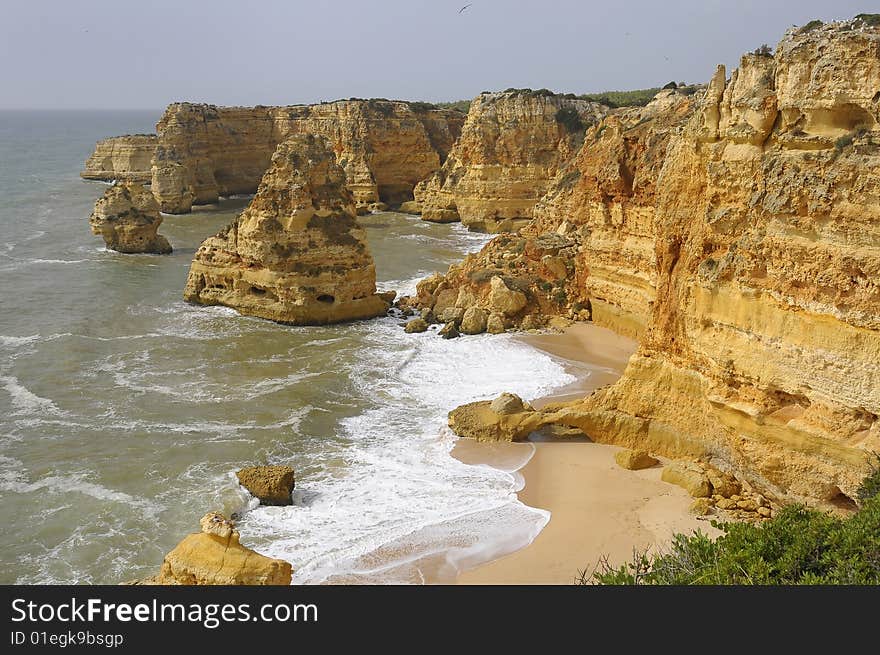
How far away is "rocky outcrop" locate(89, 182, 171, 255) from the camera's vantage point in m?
39.5

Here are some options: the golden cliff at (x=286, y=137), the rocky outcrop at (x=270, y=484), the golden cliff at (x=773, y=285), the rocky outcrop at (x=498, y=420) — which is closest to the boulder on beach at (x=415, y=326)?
the rocky outcrop at (x=498, y=420)

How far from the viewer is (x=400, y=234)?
4712 cm

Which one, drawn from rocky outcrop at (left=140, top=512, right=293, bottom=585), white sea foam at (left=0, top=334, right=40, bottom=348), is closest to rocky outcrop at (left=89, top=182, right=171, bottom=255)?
white sea foam at (left=0, top=334, right=40, bottom=348)

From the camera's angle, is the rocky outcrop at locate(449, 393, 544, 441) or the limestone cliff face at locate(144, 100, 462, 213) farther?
the limestone cliff face at locate(144, 100, 462, 213)

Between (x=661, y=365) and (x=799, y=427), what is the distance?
11.4 feet

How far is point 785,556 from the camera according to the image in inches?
305

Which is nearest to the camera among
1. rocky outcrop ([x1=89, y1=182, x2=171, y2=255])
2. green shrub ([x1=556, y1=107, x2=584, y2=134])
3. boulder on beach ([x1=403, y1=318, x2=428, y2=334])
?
boulder on beach ([x1=403, y1=318, x2=428, y2=334])

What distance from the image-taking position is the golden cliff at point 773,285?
426 inches

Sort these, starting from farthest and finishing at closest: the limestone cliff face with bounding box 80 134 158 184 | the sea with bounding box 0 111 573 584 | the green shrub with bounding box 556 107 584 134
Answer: the limestone cliff face with bounding box 80 134 158 184
the green shrub with bounding box 556 107 584 134
the sea with bounding box 0 111 573 584

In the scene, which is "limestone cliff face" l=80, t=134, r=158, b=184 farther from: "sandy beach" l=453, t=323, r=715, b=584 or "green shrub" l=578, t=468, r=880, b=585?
"green shrub" l=578, t=468, r=880, b=585

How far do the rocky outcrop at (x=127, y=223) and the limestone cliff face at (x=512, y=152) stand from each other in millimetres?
19676

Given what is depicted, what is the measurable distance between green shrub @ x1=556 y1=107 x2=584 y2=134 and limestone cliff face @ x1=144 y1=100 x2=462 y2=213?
53.2 feet

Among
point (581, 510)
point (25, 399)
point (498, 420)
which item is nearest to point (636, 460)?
point (581, 510)

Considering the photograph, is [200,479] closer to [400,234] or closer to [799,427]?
[799,427]
